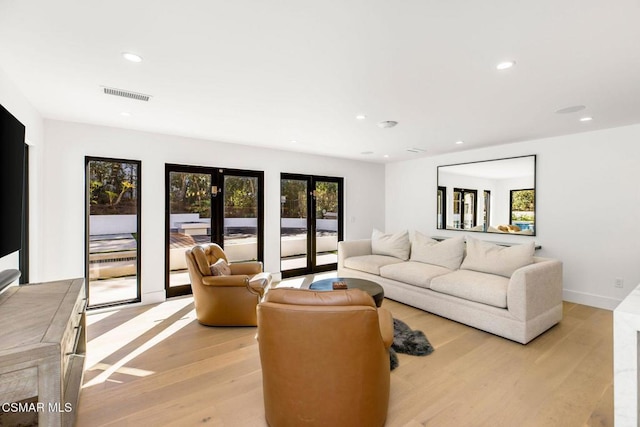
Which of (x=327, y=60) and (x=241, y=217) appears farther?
(x=241, y=217)

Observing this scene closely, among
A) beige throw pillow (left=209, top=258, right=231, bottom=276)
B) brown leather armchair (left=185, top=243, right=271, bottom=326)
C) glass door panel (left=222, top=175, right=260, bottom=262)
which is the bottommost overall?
brown leather armchair (left=185, top=243, right=271, bottom=326)

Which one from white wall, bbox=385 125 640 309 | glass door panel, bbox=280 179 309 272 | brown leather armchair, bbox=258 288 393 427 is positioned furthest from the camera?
glass door panel, bbox=280 179 309 272

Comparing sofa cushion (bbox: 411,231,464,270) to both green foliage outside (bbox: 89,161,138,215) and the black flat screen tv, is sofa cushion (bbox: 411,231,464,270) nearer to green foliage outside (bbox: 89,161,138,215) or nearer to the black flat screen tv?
green foliage outside (bbox: 89,161,138,215)

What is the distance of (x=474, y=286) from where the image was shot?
11.0 feet

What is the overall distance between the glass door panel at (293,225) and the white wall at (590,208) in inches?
142

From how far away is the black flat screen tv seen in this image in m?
1.83

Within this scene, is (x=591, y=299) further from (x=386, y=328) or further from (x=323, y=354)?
(x=323, y=354)

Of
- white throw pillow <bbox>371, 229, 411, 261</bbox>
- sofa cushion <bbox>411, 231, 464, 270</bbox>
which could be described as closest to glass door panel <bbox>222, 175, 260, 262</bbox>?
white throw pillow <bbox>371, 229, 411, 261</bbox>

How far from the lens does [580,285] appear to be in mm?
4188

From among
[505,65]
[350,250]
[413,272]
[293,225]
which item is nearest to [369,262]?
[350,250]

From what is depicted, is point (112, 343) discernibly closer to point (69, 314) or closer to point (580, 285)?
point (69, 314)

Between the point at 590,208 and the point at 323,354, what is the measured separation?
4.61m

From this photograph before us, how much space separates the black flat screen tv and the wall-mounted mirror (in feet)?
19.5

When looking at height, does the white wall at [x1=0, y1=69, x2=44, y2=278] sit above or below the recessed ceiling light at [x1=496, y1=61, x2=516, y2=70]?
below
